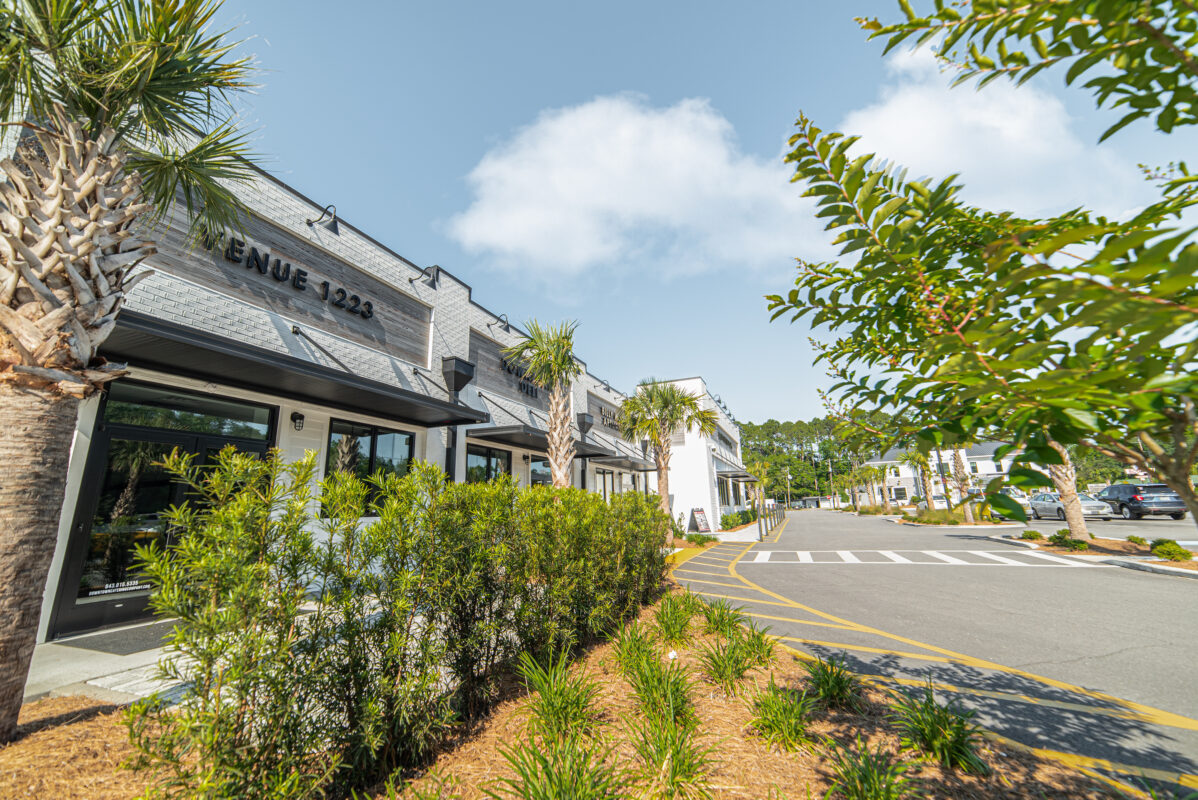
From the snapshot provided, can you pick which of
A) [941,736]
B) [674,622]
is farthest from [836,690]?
[674,622]

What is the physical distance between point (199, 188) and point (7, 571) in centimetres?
478

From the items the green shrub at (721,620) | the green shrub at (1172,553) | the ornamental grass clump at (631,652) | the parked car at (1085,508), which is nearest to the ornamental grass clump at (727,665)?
the ornamental grass clump at (631,652)

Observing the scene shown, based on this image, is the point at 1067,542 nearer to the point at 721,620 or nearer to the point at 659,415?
the point at 659,415

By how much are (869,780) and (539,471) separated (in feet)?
53.9

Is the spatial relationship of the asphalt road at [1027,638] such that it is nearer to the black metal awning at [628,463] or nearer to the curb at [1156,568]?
the curb at [1156,568]

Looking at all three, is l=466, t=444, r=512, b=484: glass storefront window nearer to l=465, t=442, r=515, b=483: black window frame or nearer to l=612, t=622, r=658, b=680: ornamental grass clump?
l=465, t=442, r=515, b=483: black window frame

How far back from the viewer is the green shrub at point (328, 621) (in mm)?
2412

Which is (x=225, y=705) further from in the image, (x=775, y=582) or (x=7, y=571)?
(x=775, y=582)

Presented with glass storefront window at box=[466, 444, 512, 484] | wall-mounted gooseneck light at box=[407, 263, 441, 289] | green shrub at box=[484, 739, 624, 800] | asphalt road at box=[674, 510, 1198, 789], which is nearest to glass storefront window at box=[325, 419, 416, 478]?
glass storefront window at box=[466, 444, 512, 484]

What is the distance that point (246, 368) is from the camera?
304 inches

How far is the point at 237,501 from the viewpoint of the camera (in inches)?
104

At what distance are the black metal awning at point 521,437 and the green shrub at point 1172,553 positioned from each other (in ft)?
52.4

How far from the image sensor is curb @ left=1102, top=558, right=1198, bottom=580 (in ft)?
35.9

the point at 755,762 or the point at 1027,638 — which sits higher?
the point at 755,762
